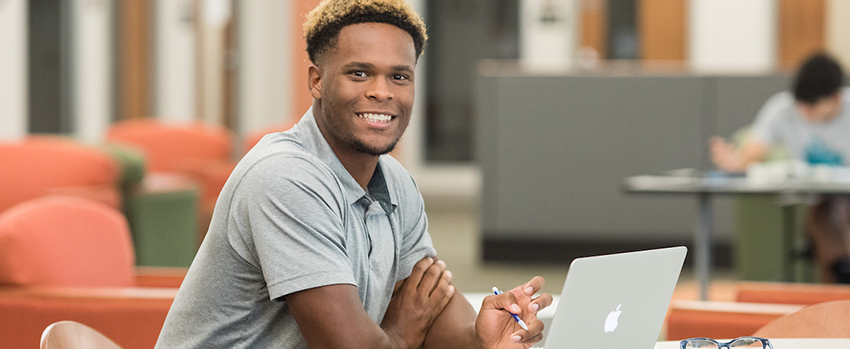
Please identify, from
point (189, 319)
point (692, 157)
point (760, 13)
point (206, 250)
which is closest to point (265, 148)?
point (206, 250)

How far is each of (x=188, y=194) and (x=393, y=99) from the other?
11.4ft

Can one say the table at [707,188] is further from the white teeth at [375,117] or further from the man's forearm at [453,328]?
the white teeth at [375,117]

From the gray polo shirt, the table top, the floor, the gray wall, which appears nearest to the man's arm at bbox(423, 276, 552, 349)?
the gray polo shirt

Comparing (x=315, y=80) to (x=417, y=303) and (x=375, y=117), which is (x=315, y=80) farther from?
(x=417, y=303)

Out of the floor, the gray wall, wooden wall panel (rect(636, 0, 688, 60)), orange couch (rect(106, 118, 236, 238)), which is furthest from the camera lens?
wooden wall panel (rect(636, 0, 688, 60))

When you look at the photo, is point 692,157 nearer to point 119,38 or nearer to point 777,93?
point 777,93

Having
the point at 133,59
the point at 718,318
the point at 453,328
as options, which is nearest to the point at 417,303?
the point at 453,328

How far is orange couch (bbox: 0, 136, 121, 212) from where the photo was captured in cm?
395

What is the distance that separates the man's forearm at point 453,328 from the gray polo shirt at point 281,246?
0.11 metres

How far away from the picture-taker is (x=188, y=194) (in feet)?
15.4

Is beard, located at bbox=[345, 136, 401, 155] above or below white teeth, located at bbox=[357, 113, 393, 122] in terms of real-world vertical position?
below

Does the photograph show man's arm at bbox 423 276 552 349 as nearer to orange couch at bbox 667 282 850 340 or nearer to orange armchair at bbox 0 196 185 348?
orange couch at bbox 667 282 850 340

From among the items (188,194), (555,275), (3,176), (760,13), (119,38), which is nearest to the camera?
(3,176)

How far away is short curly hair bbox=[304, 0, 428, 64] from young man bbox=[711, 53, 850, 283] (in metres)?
3.08
